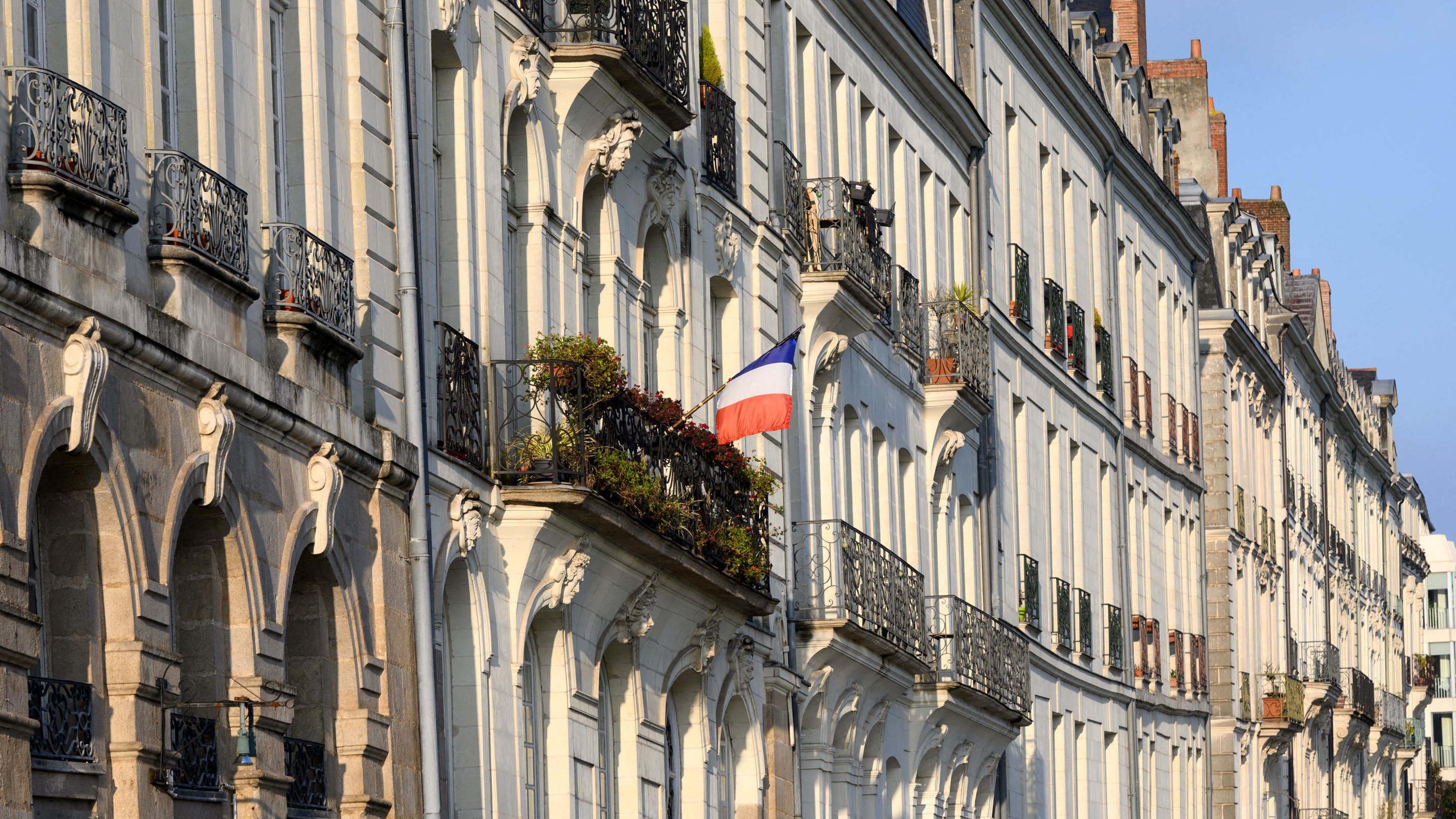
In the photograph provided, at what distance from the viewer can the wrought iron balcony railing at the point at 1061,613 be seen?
42.2 m

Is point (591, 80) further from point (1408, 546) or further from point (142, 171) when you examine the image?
point (1408, 546)

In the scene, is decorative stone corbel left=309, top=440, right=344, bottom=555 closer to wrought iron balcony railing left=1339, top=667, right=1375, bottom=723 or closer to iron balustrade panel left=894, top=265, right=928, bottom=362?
iron balustrade panel left=894, top=265, right=928, bottom=362

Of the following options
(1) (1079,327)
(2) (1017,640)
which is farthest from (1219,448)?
(2) (1017,640)

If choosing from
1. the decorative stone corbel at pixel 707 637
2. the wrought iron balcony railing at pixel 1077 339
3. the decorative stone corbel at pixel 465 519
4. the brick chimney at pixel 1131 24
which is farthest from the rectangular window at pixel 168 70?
the brick chimney at pixel 1131 24

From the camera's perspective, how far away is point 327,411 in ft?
59.2

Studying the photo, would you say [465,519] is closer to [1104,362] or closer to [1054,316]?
[1054,316]

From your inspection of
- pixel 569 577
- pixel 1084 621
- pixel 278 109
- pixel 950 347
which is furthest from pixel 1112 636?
pixel 278 109

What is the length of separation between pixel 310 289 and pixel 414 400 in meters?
1.88

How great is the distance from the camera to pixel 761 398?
982 inches

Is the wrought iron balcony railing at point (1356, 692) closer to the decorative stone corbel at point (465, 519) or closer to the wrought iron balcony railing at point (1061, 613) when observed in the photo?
the wrought iron balcony railing at point (1061, 613)

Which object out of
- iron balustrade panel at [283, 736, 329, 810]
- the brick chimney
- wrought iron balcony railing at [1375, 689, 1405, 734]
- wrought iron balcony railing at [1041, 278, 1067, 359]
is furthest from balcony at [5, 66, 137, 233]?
wrought iron balcony railing at [1375, 689, 1405, 734]

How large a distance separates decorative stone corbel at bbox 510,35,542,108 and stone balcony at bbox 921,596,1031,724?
40.9 feet

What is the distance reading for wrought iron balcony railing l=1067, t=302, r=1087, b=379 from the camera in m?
44.6

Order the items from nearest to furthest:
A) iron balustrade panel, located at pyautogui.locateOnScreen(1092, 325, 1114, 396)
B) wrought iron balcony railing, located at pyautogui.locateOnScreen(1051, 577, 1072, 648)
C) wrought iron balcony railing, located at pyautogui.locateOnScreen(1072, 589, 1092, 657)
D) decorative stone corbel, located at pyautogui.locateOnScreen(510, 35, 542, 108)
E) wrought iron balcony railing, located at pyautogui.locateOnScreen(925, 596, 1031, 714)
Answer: decorative stone corbel, located at pyautogui.locateOnScreen(510, 35, 542, 108) < wrought iron balcony railing, located at pyautogui.locateOnScreen(925, 596, 1031, 714) < wrought iron balcony railing, located at pyautogui.locateOnScreen(1051, 577, 1072, 648) < wrought iron balcony railing, located at pyautogui.locateOnScreen(1072, 589, 1092, 657) < iron balustrade panel, located at pyautogui.locateOnScreen(1092, 325, 1114, 396)
